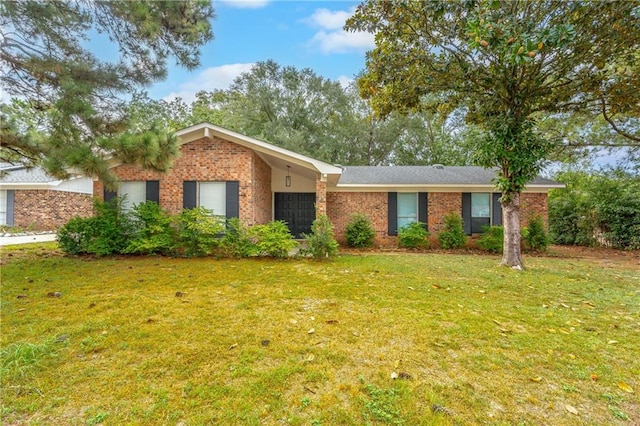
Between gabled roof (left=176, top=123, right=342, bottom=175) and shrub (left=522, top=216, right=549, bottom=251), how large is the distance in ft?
27.4

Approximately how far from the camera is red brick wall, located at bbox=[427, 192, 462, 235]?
1242cm

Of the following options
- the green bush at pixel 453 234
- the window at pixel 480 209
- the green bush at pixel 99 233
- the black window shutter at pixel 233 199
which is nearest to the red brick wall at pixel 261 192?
the black window shutter at pixel 233 199

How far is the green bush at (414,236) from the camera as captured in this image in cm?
1172

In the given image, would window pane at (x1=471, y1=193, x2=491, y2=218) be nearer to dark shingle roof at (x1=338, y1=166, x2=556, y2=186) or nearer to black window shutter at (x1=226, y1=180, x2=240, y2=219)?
dark shingle roof at (x1=338, y1=166, x2=556, y2=186)

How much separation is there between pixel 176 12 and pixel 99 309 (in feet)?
17.9

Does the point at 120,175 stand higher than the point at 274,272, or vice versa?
the point at 120,175

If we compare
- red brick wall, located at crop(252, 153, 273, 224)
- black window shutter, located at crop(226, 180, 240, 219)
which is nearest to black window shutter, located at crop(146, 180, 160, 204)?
black window shutter, located at crop(226, 180, 240, 219)

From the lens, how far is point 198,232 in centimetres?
847

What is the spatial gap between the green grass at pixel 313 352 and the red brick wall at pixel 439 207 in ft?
21.3

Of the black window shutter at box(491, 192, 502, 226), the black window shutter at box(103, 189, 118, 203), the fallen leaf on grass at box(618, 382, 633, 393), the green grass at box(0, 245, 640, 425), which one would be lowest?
the fallen leaf on grass at box(618, 382, 633, 393)

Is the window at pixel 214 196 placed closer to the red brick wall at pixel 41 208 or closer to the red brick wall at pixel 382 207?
the red brick wall at pixel 382 207

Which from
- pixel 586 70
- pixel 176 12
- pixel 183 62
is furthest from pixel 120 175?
pixel 586 70

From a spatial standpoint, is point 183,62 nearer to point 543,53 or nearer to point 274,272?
point 274,272

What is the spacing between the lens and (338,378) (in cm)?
264
